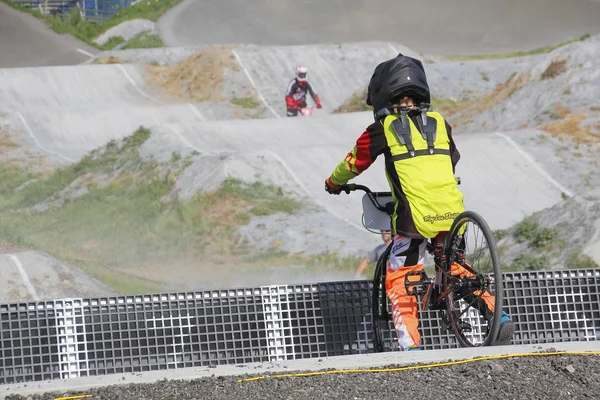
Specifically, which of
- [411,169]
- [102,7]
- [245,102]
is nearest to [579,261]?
[411,169]

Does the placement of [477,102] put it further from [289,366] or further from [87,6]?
[87,6]

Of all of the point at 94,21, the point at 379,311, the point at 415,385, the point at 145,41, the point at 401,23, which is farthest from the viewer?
the point at 94,21

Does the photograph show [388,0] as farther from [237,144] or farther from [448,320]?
[448,320]

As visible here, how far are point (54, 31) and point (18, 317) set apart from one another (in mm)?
39437

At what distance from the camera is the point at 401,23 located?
139ft

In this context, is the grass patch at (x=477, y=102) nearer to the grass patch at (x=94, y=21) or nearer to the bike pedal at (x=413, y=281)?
the grass patch at (x=94, y=21)

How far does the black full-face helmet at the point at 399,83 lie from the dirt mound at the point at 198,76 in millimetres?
27961

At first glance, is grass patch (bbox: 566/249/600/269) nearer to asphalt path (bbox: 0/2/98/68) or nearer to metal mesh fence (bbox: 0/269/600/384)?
metal mesh fence (bbox: 0/269/600/384)

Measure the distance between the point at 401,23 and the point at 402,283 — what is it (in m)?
37.6

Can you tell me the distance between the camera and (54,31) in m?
43.5

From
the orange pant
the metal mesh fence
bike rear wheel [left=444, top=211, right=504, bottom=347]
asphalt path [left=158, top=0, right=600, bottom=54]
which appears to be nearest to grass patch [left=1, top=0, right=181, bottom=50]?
asphalt path [left=158, top=0, right=600, bottom=54]

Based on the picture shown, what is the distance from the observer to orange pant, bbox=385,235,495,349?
5.70m

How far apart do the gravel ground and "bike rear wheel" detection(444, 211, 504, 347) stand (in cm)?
63

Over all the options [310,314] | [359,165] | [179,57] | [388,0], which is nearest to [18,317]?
[310,314]
